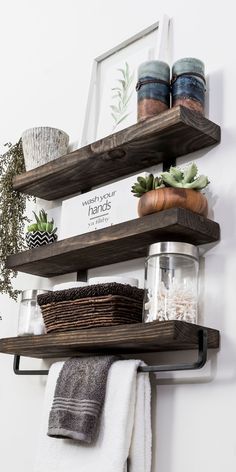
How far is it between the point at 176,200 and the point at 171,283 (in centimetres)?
16

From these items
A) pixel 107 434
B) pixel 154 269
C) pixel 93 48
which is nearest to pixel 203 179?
pixel 154 269

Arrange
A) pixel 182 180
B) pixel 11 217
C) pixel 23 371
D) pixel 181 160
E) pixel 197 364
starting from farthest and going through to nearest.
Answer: pixel 11 217 < pixel 23 371 < pixel 181 160 < pixel 182 180 < pixel 197 364

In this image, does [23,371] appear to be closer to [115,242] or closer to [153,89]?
[115,242]

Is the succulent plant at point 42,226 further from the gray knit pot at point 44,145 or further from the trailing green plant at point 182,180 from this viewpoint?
the trailing green plant at point 182,180

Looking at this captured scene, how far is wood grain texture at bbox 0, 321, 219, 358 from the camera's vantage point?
1.13 m

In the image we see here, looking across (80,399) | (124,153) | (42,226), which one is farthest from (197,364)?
(42,226)

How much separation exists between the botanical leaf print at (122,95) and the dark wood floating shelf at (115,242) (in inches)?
12.5

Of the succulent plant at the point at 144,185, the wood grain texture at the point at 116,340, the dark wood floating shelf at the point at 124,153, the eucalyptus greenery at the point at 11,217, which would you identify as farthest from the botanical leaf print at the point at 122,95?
the wood grain texture at the point at 116,340

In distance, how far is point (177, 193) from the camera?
123 centimetres

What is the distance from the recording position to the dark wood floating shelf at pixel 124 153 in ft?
4.19

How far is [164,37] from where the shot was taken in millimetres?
1495

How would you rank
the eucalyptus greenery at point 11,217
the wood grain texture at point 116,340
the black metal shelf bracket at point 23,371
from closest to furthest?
the wood grain texture at point 116,340 → the black metal shelf bracket at point 23,371 → the eucalyptus greenery at point 11,217

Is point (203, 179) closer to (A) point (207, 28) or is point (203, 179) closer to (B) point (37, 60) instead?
(A) point (207, 28)

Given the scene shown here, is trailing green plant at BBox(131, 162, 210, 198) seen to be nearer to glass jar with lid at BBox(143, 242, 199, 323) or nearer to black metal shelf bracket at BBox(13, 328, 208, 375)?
glass jar with lid at BBox(143, 242, 199, 323)
